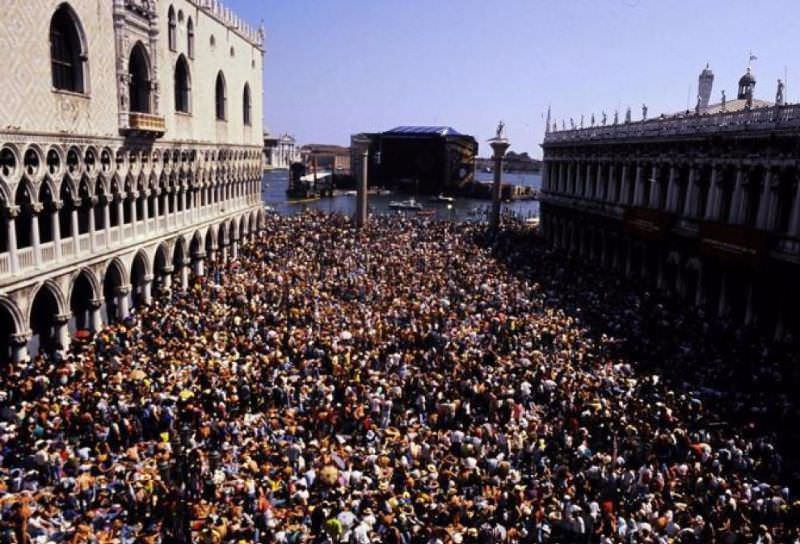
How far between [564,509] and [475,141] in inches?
4518

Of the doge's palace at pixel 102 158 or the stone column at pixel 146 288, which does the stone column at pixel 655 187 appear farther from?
the stone column at pixel 146 288

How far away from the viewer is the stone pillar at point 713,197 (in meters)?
30.6

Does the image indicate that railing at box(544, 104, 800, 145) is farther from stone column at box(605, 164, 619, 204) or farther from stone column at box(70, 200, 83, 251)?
stone column at box(70, 200, 83, 251)

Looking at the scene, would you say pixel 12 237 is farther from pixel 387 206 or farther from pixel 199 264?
pixel 387 206

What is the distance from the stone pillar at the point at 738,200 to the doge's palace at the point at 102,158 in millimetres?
25255

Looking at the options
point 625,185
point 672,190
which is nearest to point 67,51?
point 672,190

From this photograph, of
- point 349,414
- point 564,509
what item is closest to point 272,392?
point 349,414

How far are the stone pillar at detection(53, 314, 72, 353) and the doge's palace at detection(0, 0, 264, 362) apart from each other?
0.05 meters

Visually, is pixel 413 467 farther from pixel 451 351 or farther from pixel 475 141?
pixel 475 141

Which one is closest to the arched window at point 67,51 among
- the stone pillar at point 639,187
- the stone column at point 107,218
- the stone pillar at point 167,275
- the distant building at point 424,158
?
the stone column at point 107,218

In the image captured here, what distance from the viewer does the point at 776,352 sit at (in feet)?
78.3

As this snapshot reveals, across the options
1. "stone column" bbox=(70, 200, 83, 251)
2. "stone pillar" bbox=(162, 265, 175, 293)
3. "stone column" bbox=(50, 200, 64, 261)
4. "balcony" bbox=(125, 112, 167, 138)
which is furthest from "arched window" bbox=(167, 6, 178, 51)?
"stone column" bbox=(50, 200, 64, 261)

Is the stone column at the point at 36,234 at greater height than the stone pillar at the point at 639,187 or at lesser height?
lesser

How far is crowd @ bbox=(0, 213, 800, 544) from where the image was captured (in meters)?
12.5
